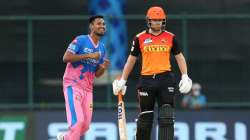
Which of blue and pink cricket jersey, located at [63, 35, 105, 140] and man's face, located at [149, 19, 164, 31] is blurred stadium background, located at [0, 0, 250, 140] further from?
man's face, located at [149, 19, 164, 31]

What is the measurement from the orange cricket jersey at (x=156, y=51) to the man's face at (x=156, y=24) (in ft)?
0.34

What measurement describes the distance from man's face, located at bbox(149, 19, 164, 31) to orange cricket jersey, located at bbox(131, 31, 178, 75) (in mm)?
104

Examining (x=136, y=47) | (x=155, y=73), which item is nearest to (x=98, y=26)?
(x=136, y=47)

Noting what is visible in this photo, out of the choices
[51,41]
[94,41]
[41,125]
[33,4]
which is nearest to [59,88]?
[51,41]

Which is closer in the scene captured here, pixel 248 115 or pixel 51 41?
pixel 248 115

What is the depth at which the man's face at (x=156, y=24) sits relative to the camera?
12742mm

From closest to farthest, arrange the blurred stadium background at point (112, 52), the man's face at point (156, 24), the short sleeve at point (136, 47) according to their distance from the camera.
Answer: the man's face at point (156, 24), the short sleeve at point (136, 47), the blurred stadium background at point (112, 52)

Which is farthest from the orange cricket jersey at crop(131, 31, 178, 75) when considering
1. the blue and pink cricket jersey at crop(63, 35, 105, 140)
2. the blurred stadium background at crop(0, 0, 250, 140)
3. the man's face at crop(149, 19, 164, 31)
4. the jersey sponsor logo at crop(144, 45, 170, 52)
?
the blurred stadium background at crop(0, 0, 250, 140)

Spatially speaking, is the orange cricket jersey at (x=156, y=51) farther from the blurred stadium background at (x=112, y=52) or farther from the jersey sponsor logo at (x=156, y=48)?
the blurred stadium background at (x=112, y=52)

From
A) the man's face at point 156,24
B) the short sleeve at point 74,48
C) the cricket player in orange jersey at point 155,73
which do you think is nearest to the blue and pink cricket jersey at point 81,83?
the short sleeve at point 74,48

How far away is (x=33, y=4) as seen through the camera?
2256 centimetres

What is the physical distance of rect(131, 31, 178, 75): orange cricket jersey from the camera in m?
12.8

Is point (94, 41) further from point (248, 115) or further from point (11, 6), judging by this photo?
point (11, 6)

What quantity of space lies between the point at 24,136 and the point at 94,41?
3479 millimetres
